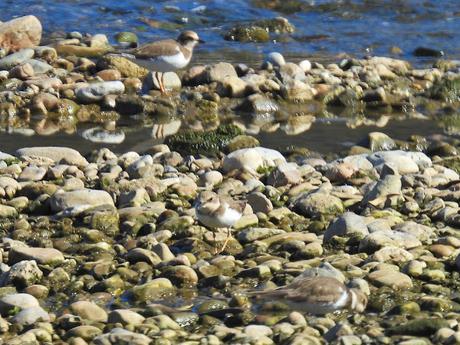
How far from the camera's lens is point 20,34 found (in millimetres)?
19016

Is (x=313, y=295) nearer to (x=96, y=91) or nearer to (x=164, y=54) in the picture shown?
(x=164, y=54)

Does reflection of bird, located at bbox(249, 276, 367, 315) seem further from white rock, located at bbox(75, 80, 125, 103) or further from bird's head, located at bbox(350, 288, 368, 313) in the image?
white rock, located at bbox(75, 80, 125, 103)

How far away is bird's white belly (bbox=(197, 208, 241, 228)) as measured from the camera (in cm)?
876

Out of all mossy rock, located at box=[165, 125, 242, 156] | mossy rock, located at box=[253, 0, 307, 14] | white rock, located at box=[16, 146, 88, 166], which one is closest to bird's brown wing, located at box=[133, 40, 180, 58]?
mossy rock, located at box=[165, 125, 242, 156]

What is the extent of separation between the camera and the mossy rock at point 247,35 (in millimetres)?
23234

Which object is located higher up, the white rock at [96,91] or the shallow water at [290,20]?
the white rock at [96,91]

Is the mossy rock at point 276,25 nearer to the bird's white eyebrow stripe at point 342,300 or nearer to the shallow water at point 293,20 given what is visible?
the shallow water at point 293,20

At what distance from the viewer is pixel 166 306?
7637mm

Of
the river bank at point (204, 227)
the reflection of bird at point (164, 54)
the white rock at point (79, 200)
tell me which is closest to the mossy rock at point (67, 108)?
the river bank at point (204, 227)

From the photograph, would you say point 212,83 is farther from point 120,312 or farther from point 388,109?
point 120,312

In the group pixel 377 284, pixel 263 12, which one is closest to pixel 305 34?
pixel 263 12

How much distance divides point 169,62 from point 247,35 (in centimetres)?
819

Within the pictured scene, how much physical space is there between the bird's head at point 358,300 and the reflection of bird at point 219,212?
5.08ft

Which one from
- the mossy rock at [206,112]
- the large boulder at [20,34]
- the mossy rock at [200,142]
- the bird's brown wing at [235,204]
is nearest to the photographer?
the bird's brown wing at [235,204]
